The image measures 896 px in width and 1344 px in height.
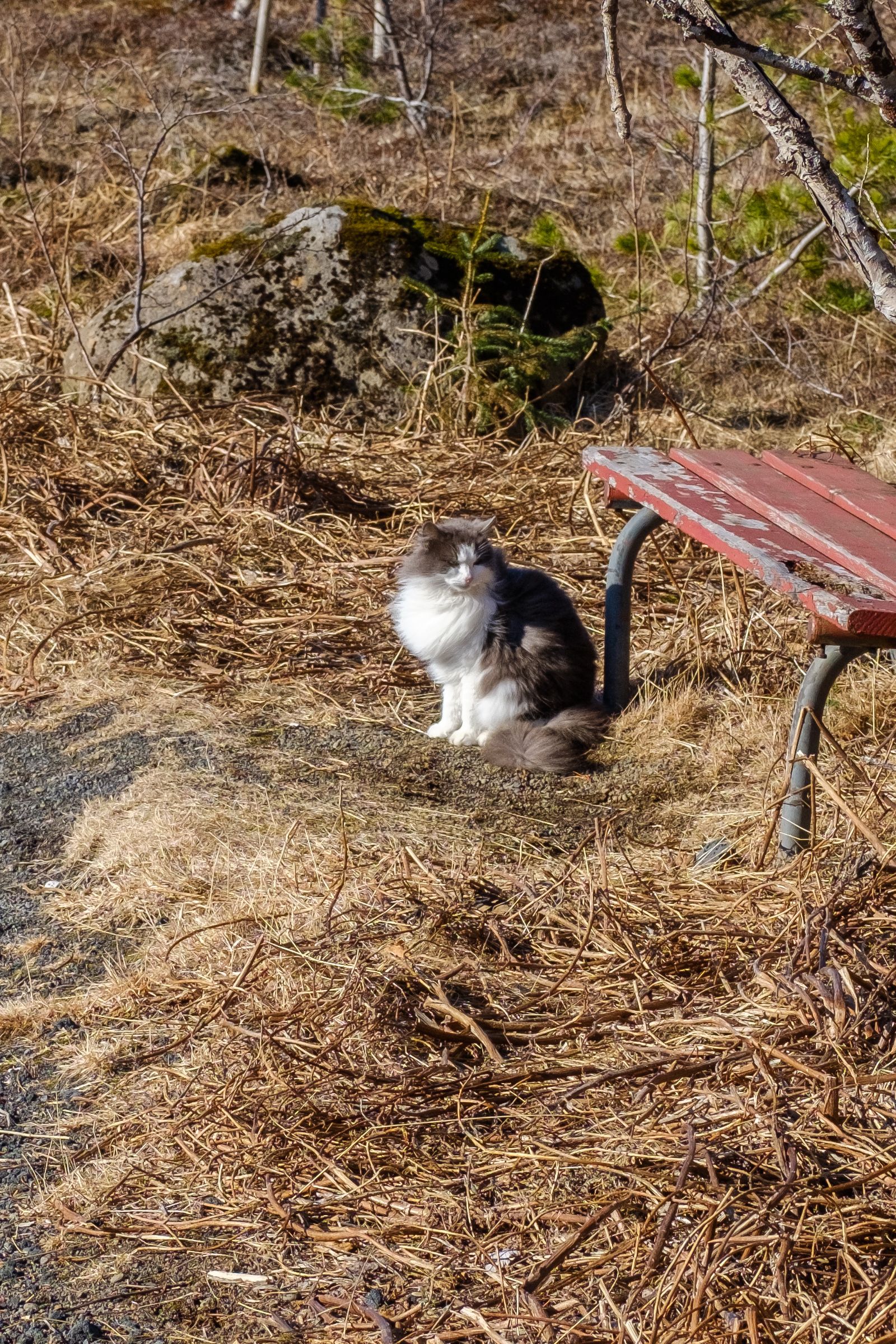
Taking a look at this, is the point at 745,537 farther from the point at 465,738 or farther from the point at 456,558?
the point at 465,738

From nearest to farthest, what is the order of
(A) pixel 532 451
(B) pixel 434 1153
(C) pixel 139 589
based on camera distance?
1. (B) pixel 434 1153
2. (C) pixel 139 589
3. (A) pixel 532 451

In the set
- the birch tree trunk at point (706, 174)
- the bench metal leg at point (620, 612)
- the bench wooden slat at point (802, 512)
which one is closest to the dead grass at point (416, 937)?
the bench metal leg at point (620, 612)

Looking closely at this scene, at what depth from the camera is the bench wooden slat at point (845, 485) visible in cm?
324

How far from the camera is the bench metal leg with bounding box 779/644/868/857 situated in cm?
284

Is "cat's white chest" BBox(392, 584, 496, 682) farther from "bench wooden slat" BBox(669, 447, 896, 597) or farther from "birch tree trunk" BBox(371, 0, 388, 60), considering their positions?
"birch tree trunk" BBox(371, 0, 388, 60)

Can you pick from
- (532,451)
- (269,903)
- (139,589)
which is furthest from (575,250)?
(269,903)

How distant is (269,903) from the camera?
304cm

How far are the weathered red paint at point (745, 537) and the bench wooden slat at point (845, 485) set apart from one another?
0.25 metres

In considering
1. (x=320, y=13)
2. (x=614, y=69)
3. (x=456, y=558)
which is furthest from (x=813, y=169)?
(x=320, y=13)

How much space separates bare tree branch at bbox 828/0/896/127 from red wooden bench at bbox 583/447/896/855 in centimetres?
90

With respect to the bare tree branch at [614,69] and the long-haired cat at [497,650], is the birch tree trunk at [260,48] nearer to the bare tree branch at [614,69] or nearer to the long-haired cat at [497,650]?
the long-haired cat at [497,650]

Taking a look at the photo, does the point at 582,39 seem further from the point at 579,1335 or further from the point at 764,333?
the point at 579,1335

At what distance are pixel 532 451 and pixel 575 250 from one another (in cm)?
342

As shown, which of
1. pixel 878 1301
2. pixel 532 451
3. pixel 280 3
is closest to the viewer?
pixel 878 1301
